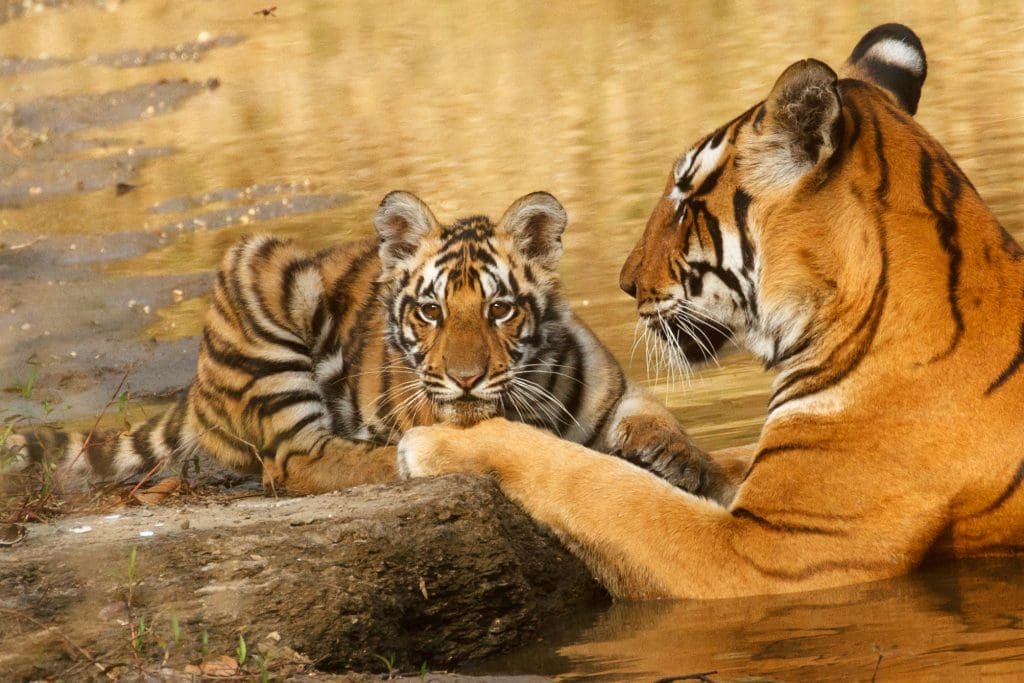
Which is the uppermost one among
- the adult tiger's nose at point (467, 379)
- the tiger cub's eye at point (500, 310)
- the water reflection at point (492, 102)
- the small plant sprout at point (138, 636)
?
the tiger cub's eye at point (500, 310)

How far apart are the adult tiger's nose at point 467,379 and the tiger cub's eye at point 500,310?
0.96 feet

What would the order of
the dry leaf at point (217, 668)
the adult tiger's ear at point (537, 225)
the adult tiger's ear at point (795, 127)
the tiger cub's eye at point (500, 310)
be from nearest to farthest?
the dry leaf at point (217, 668) → the adult tiger's ear at point (795, 127) → the tiger cub's eye at point (500, 310) → the adult tiger's ear at point (537, 225)

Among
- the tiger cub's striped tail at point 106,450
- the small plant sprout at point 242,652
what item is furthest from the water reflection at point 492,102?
the small plant sprout at point 242,652

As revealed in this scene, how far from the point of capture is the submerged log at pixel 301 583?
3.65m

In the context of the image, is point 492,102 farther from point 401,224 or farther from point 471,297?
point 471,297

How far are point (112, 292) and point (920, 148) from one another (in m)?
5.70

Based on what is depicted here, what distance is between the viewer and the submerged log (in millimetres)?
3648

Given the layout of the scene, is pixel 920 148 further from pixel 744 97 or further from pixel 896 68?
pixel 744 97

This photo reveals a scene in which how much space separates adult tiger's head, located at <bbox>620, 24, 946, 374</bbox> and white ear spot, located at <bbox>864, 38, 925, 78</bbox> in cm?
15

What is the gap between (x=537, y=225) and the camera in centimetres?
541

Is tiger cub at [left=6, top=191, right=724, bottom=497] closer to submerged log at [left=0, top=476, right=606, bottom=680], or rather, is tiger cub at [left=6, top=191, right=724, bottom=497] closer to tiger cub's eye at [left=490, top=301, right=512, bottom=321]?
tiger cub's eye at [left=490, top=301, right=512, bottom=321]

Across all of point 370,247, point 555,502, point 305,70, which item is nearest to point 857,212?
point 555,502

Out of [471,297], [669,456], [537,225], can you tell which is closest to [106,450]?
[471,297]

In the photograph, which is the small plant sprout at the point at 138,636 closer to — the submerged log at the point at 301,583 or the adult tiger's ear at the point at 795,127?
the submerged log at the point at 301,583
